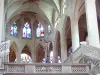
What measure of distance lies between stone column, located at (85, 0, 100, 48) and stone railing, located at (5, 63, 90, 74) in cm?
261

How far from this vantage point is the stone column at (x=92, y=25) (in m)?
14.9

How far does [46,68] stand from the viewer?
489 inches

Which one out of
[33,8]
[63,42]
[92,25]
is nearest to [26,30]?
[33,8]

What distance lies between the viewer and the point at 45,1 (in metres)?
27.4

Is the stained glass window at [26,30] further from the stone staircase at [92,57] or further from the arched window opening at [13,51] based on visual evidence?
the stone staircase at [92,57]

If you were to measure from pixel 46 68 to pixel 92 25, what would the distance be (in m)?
4.74

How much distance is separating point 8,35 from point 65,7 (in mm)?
9856

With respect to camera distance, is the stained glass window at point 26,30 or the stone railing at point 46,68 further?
the stained glass window at point 26,30

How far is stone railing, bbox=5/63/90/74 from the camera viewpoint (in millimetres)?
12203

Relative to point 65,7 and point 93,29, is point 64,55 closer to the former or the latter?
point 65,7

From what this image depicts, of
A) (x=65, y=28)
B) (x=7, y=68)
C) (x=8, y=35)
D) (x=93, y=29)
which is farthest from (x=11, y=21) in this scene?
(x=7, y=68)

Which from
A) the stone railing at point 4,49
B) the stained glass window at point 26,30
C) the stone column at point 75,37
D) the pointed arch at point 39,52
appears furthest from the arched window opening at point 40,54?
the stone railing at point 4,49

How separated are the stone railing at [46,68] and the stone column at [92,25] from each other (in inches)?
103

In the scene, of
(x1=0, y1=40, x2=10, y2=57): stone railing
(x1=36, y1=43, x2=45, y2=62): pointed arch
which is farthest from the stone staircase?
(x1=36, y1=43, x2=45, y2=62): pointed arch
